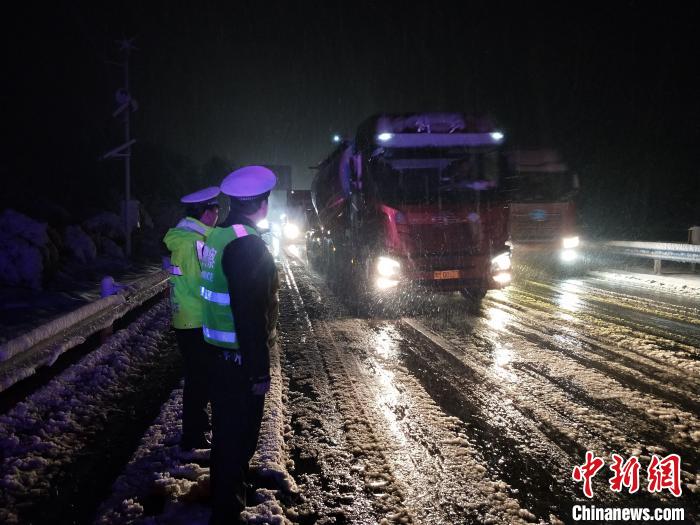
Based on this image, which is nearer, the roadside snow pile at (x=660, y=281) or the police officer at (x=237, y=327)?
the police officer at (x=237, y=327)

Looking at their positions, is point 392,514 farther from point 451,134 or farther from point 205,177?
point 205,177

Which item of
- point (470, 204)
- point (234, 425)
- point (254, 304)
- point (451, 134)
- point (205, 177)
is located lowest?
point (234, 425)

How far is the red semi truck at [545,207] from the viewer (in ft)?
57.7

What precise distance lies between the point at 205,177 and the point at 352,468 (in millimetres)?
112958

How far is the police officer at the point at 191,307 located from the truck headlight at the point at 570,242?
15809mm

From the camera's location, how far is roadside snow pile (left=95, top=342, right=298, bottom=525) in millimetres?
2947

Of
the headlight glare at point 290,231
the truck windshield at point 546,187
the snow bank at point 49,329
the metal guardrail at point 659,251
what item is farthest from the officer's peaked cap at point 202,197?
the headlight glare at point 290,231

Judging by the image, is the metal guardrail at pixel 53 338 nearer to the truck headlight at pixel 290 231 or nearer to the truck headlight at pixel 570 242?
the truck headlight at pixel 570 242

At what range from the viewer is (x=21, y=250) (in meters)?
11.3

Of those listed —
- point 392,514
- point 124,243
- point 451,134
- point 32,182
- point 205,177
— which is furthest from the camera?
point 205,177

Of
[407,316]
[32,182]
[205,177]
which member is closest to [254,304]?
[407,316]

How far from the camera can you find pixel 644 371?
18.0ft

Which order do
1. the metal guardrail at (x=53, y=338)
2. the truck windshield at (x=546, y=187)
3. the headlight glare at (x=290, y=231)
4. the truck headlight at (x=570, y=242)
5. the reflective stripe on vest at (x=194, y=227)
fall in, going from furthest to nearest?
the headlight glare at (x=290, y=231)
the truck windshield at (x=546, y=187)
the truck headlight at (x=570, y=242)
the metal guardrail at (x=53, y=338)
the reflective stripe on vest at (x=194, y=227)

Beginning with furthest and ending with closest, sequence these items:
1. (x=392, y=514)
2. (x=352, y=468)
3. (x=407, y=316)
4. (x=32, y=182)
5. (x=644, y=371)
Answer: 1. (x=32, y=182)
2. (x=407, y=316)
3. (x=644, y=371)
4. (x=352, y=468)
5. (x=392, y=514)
